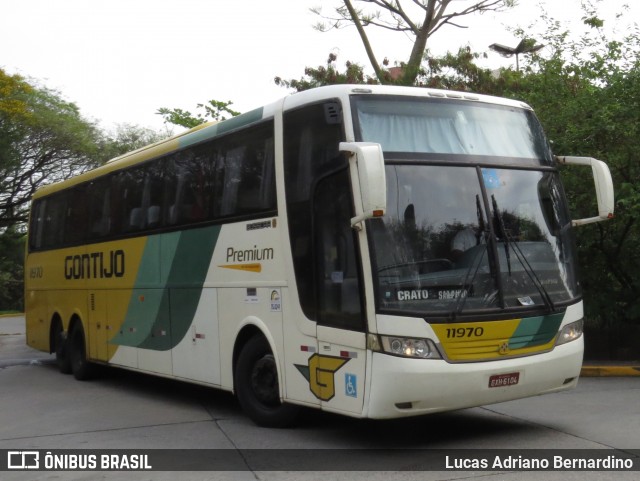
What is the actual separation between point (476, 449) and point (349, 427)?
5.82ft

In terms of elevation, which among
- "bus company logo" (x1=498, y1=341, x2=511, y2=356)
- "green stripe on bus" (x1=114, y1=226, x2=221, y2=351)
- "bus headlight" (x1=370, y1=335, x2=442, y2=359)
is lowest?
"bus company logo" (x1=498, y1=341, x2=511, y2=356)

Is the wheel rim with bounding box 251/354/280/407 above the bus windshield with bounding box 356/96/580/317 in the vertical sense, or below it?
below

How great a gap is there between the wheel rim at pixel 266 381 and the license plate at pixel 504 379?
2.40 metres

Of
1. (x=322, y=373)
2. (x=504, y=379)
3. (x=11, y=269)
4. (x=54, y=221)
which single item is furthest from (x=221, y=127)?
(x=11, y=269)

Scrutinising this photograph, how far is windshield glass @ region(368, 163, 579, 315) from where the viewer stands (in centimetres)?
745

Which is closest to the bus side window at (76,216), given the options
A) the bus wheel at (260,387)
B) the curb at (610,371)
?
the bus wheel at (260,387)

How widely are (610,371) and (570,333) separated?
5075 millimetres

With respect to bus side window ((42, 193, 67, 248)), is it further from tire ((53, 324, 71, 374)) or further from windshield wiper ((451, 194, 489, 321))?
windshield wiper ((451, 194, 489, 321))

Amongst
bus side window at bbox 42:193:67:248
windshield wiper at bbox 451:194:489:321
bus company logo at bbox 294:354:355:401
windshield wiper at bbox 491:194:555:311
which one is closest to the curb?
windshield wiper at bbox 491:194:555:311

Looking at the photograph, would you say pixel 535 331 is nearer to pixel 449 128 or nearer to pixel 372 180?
pixel 449 128

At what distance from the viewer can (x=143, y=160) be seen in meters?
12.5

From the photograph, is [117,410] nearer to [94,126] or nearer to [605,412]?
[605,412]

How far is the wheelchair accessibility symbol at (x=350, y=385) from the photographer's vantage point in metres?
7.56

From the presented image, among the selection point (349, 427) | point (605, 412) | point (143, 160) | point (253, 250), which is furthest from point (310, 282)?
point (143, 160)
